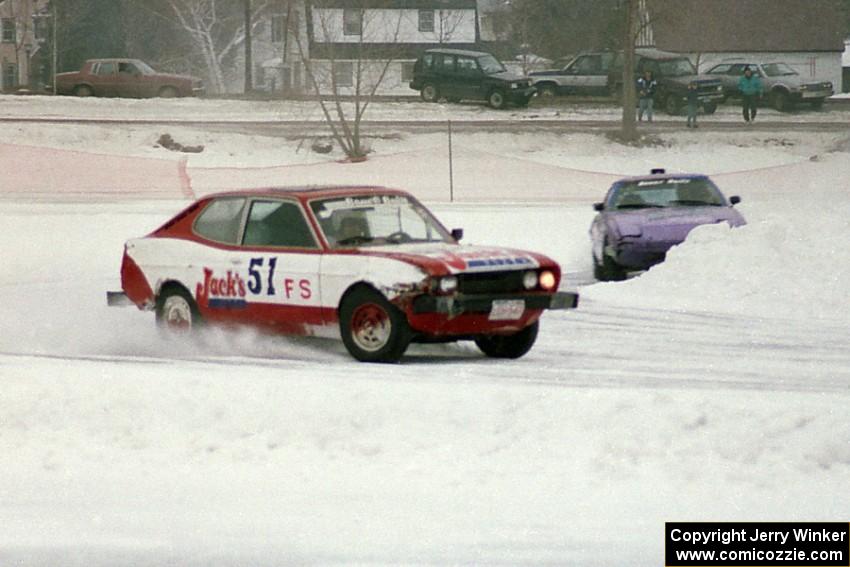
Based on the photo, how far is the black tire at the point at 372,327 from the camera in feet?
35.0

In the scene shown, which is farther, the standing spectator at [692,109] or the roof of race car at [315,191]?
the standing spectator at [692,109]

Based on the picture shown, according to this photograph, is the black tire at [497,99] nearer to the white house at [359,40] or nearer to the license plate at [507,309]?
the white house at [359,40]

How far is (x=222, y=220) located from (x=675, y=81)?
1340 inches

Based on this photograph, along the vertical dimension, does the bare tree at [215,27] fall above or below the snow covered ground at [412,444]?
above

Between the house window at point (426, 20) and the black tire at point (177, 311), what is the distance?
41.3m

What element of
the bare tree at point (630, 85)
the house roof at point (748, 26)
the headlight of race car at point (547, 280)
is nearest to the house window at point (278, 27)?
the house roof at point (748, 26)

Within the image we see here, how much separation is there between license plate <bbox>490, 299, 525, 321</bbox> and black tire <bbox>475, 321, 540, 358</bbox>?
55cm

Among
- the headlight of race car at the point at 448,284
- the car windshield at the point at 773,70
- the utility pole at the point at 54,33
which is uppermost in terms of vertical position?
the utility pole at the point at 54,33

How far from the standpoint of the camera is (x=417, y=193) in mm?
32281

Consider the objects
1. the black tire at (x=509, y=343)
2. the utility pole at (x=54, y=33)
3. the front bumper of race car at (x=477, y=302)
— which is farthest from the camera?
the utility pole at (x=54, y=33)

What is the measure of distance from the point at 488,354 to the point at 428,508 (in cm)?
448

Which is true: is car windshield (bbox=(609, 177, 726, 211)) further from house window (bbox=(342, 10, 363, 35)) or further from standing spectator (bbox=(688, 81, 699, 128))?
house window (bbox=(342, 10, 363, 35))

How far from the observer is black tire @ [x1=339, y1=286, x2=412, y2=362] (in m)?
10.7

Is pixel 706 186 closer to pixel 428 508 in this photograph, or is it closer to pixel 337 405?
pixel 337 405
